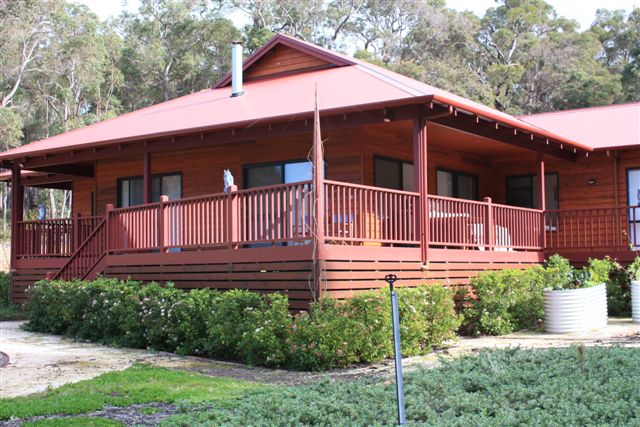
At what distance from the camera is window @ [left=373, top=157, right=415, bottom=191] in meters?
16.0

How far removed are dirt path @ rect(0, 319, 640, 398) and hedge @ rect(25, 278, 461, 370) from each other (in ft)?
0.94

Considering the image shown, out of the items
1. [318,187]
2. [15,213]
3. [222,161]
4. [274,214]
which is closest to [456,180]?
[222,161]

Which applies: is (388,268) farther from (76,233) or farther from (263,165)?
(76,233)

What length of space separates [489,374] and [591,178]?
12572mm

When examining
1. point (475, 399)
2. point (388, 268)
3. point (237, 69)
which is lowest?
point (475, 399)

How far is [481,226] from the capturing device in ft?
50.0

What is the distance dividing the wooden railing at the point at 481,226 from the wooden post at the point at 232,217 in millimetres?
3255

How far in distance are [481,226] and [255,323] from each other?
5918 millimetres

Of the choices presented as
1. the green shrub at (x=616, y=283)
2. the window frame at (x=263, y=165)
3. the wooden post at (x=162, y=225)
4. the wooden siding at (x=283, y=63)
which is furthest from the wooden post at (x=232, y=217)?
the green shrub at (x=616, y=283)

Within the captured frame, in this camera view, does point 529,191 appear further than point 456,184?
Yes

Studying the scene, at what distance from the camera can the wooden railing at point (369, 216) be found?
11.7 m

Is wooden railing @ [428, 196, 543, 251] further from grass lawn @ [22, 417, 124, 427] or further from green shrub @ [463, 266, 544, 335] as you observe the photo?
grass lawn @ [22, 417, 124, 427]

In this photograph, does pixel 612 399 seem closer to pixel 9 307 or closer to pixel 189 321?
pixel 189 321

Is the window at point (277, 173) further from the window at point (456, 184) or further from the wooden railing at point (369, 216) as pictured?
the window at point (456, 184)
